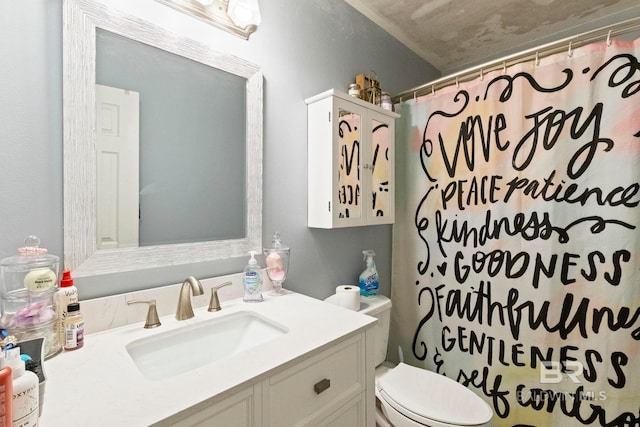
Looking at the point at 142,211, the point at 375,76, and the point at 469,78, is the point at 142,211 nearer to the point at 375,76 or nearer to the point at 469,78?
the point at 375,76

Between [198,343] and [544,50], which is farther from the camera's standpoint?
[544,50]

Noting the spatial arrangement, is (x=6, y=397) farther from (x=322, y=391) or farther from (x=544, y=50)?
(x=544, y=50)

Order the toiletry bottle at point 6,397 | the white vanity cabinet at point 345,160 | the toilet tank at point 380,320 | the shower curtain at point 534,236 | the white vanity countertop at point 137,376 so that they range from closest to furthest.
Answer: the toiletry bottle at point 6,397 < the white vanity countertop at point 137,376 < the shower curtain at point 534,236 < the white vanity cabinet at point 345,160 < the toilet tank at point 380,320

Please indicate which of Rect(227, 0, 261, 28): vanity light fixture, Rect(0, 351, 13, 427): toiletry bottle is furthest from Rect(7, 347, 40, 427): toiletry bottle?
Rect(227, 0, 261, 28): vanity light fixture

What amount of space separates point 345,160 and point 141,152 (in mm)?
837

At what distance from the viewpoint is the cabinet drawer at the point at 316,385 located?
70 cm

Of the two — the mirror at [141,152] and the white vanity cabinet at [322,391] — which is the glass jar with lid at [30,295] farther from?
the white vanity cabinet at [322,391]

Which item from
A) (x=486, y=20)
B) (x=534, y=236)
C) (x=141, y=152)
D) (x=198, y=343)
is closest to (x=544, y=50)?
(x=486, y=20)

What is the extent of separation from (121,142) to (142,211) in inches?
8.8

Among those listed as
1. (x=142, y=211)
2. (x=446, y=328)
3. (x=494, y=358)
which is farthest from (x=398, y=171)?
(x=142, y=211)

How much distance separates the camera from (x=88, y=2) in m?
0.85

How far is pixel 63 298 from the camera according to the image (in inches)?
29.8

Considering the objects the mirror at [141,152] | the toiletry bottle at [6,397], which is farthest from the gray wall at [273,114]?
the toiletry bottle at [6,397]

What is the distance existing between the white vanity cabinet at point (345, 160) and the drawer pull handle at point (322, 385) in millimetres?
677
